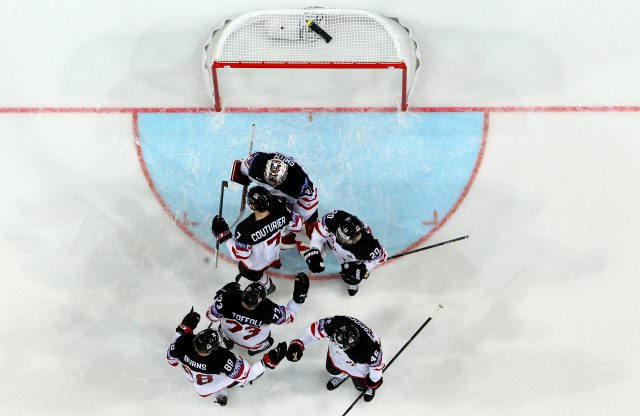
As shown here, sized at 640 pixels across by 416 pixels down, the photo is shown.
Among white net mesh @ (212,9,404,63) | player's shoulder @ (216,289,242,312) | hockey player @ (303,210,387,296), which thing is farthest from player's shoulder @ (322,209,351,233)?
white net mesh @ (212,9,404,63)

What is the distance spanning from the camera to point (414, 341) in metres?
6.11

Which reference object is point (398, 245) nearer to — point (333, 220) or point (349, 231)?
point (333, 220)

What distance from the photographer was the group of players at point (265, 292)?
5.19 m

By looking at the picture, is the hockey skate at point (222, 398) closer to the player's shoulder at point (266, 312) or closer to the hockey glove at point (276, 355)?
the hockey glove at point (276, 355)

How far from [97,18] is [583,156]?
4.74 meters

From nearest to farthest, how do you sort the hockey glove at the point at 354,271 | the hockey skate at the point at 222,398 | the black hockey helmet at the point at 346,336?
1. the black hockey helmet at the point at 346,336
2. the hockey glove at the point at 354,271
3. the hockey skate at the point at 222,398

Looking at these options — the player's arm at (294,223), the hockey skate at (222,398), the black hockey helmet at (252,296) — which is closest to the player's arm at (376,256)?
the player's arm at (294,223)

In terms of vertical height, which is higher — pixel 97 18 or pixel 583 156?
pixel 97 18

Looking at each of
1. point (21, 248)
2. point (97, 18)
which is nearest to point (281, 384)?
point (21, 248)

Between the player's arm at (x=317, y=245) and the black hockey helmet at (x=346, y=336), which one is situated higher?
the player's arm at (x=317, y=245)

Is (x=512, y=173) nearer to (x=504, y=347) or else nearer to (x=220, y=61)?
(x=504, y=347)

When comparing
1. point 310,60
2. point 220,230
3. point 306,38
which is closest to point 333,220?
point 220,230

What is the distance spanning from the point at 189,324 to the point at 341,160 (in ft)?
6.50

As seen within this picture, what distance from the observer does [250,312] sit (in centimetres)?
532
